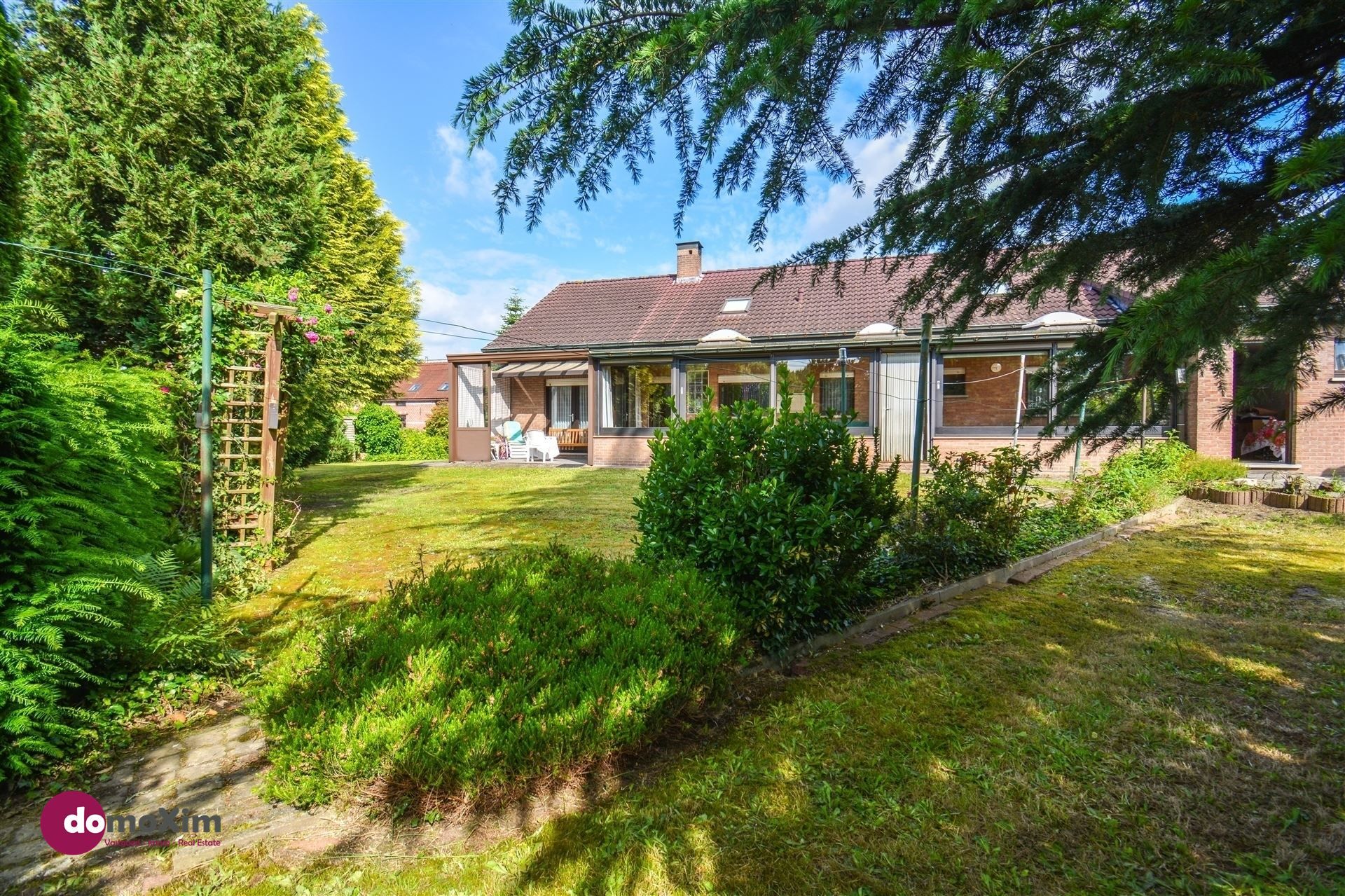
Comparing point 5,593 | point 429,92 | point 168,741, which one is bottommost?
point 168,741

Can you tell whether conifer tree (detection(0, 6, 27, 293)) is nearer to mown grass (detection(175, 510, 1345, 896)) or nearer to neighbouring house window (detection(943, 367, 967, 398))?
mown grass (detection(175, 510, 1345, 896))

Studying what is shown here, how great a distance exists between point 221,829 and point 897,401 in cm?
1506

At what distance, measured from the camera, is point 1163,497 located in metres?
9.93

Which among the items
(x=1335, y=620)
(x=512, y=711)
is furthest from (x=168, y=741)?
A: (x=1335, y=620)

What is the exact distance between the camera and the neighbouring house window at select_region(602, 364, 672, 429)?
17734mm

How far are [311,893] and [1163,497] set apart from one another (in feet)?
41.1

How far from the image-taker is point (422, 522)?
8.46m

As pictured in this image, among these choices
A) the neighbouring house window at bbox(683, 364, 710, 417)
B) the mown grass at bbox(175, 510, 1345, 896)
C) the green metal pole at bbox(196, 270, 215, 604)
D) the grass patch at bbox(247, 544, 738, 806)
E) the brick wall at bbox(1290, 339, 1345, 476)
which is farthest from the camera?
the neighbouring house window at bbox(683, 364, 710, 417)

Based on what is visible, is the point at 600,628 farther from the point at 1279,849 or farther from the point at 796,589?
the point at 1279,849

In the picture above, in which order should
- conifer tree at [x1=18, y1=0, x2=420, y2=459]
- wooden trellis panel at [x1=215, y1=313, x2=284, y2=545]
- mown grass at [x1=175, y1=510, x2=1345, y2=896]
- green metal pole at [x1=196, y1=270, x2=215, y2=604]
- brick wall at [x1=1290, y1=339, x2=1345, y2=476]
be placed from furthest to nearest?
brick wall at [x1=1290, y1=339, x2=1345, y2=476] → conifer tree at [x1=18, y1=0, x2=420, y2=459] → wooden trellis panel at [x1=215, y1=313, x2=284, y2=545] → green metal pole at [x1=196, y1=270, x2=215, y2=604] → mown grass at [x1=175, y1=510, x2=1345, y2=896]

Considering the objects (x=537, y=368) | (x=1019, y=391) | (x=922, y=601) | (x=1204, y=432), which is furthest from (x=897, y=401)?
(x=922, y=601)

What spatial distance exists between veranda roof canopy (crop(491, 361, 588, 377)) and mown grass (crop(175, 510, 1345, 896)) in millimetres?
15603

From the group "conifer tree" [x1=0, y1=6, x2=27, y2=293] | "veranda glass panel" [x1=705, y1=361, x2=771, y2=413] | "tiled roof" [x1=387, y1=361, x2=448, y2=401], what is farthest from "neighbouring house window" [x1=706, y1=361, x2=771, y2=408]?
"tiled roof" [x1=387, y1=361, x2=448, y2=401]

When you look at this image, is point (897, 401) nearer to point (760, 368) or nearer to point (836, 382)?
point (836, 382)
